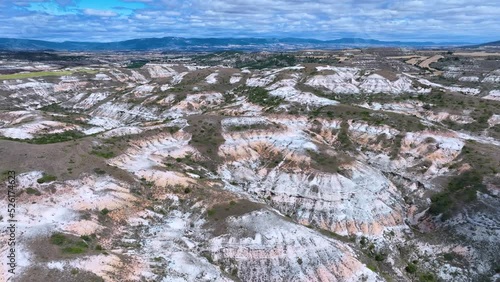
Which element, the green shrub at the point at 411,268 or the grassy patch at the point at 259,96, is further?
the grassy patch at the point at 259,96

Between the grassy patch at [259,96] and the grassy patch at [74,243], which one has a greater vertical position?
the grassy patch at [259,96]

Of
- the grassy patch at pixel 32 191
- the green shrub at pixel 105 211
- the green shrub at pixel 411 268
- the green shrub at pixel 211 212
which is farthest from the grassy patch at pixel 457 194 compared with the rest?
the grassy patch at pixel 32 191

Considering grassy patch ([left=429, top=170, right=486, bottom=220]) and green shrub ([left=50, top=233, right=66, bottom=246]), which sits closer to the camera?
green shrub ([left=50, top=233, right=66, bottom=246])

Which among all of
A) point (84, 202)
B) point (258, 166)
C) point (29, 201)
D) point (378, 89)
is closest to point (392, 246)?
point (258, 166)

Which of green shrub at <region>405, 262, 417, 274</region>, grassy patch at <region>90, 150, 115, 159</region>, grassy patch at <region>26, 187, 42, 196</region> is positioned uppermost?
grassy patch at <region>90, 150, 115, 159</region>

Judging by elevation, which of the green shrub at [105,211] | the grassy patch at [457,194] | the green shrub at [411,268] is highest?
the green shrub at [105,211]

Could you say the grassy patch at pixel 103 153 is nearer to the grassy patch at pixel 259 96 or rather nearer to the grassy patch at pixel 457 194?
the grassy patch at pixel 457 194

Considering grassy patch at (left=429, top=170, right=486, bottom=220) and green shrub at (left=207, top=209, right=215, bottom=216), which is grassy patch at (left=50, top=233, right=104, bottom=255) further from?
grassy patch at (left=429, top=170, right=486, bottom=220)

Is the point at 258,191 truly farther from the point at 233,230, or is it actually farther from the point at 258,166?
the point at 233,230

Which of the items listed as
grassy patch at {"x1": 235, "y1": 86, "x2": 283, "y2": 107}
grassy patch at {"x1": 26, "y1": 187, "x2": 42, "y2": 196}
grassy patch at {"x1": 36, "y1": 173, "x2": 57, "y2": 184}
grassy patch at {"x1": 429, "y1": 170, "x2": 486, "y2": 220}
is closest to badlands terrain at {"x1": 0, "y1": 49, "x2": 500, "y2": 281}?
grassy patch at {"x1": 36, "y1": 173, "x2": 57, "y2": 184}
